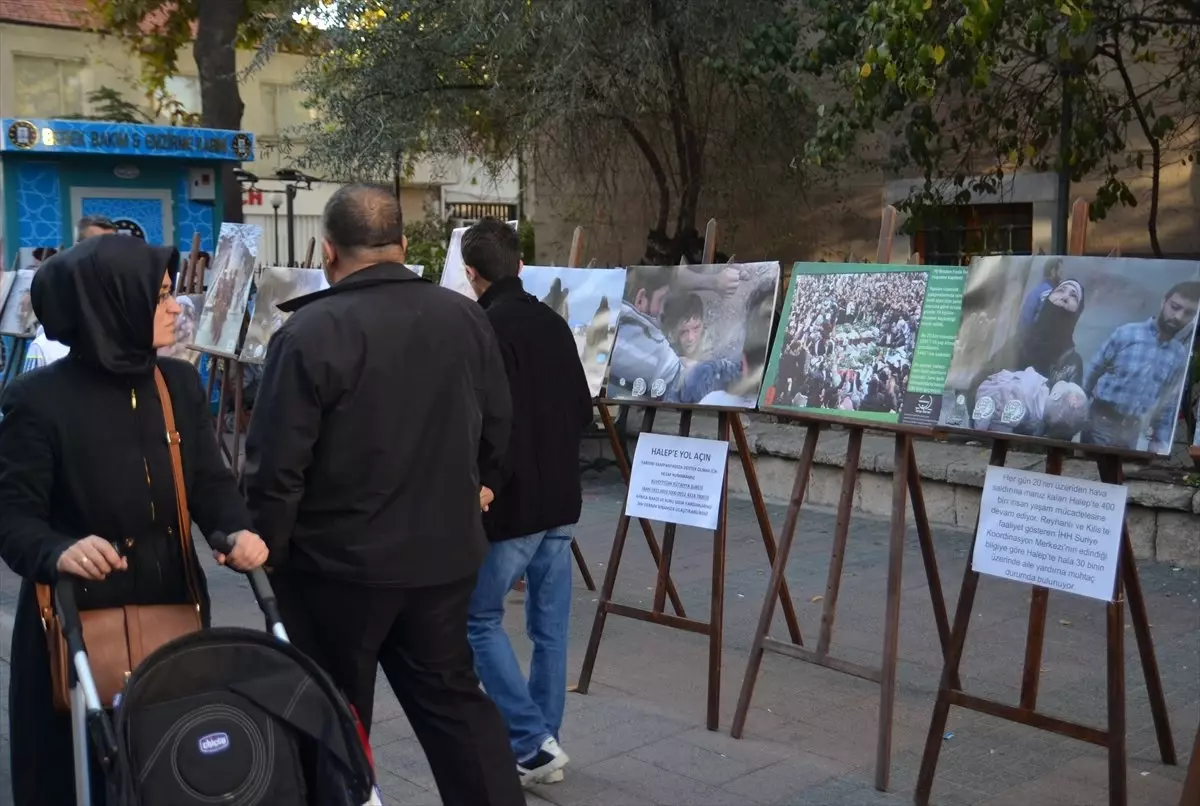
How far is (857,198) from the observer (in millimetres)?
12773

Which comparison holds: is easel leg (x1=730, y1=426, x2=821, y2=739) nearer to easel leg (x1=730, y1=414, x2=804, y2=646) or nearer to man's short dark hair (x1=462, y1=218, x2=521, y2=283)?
easel leg (x1=730, y1=414, x2=804, y2=646)

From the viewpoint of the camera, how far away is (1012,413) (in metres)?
4.33

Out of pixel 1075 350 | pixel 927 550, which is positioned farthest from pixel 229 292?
pixel 1075 350

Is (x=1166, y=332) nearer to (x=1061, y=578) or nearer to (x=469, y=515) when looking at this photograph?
(x=1061, y=578)

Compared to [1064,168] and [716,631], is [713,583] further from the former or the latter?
[1064,168]

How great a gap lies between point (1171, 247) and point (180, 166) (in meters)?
9.94

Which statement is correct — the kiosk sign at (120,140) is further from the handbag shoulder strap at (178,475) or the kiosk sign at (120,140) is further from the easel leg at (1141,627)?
the easel leg at (1141,627)

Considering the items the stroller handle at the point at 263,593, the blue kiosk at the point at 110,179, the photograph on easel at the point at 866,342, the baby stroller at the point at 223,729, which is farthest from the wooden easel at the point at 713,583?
the blue kiosk at the point at 110,179

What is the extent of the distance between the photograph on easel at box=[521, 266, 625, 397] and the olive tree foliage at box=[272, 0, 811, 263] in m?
3.95

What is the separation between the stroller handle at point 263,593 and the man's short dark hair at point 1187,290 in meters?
2.82

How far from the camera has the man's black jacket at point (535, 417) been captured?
14.3 feet

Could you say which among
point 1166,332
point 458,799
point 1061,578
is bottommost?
point 458,799

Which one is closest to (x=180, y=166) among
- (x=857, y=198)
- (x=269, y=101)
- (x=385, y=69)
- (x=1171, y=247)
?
(x=385, y=69)

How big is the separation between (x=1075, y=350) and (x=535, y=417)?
178 cm
